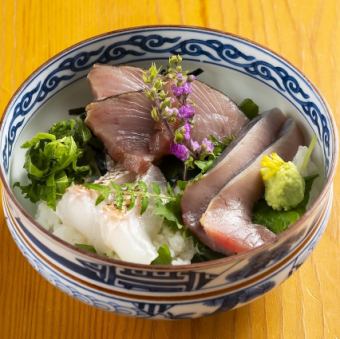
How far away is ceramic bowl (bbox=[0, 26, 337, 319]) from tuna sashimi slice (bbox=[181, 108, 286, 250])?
77mm

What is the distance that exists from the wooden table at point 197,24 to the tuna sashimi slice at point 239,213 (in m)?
0.20

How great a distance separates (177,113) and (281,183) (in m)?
0.29

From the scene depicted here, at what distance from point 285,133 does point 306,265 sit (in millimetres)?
313

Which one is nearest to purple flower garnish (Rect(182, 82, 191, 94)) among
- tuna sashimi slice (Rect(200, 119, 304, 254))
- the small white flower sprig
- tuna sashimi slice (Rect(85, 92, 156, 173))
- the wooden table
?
the small white flower sprig

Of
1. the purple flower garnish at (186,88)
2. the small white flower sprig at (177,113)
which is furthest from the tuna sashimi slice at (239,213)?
the purple flower garnish at (186,88)

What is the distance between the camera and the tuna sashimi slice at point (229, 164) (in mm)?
1397

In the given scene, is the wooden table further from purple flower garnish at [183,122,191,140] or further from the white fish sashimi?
purple flower garnish at [183,122,191,140]

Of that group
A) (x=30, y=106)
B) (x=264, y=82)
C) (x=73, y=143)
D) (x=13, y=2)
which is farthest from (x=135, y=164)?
(x=13, y=2)

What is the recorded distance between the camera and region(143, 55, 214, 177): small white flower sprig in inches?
58.8

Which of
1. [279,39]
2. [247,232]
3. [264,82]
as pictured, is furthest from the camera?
[279,39]

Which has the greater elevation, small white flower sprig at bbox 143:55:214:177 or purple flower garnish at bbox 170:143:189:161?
small white flower sprig at bbox 143:55:214:177

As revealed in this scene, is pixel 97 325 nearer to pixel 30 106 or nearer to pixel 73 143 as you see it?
pixel 73 143

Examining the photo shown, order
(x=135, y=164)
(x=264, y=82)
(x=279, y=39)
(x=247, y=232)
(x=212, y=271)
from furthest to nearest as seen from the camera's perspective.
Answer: (x=279, y=39) → (x=264, y=82) → (x=135, y=164) → (x=247, y=232) → (x=212, y=271)

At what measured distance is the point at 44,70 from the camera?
1.60m
